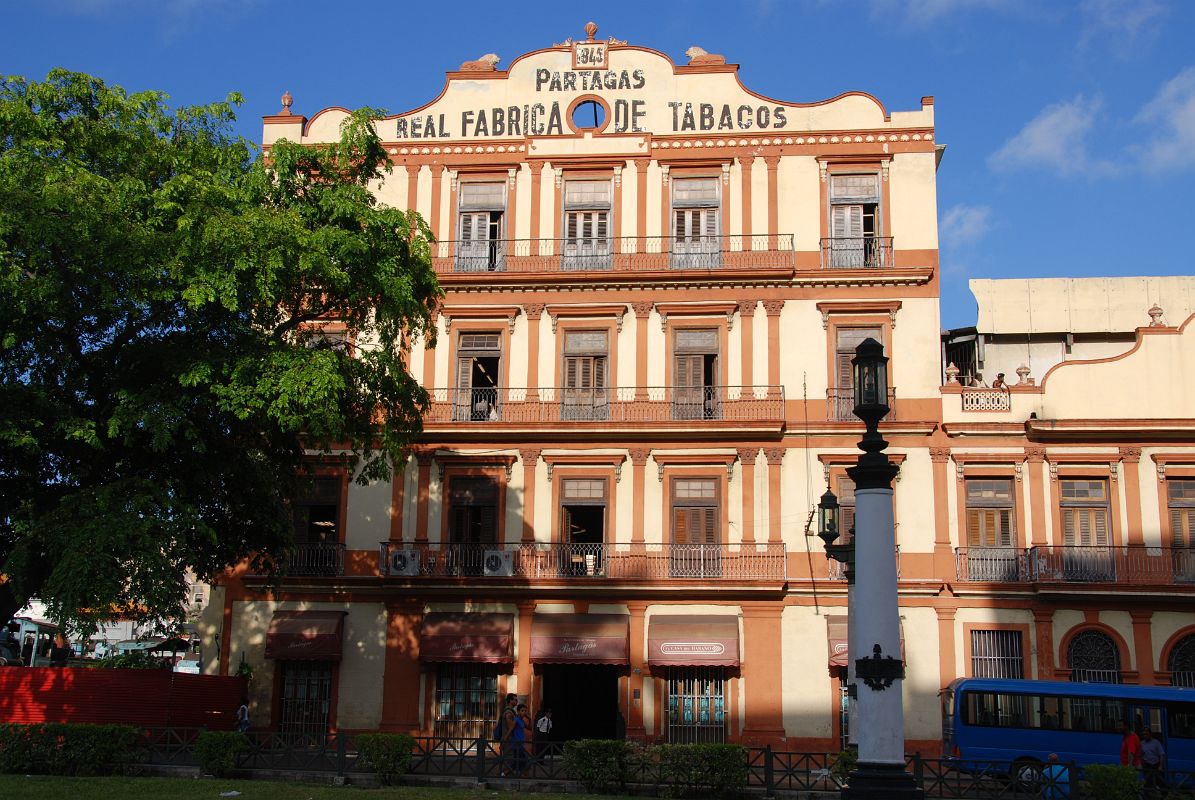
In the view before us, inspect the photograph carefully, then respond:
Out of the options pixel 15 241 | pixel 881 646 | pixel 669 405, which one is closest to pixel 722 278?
pixel 669 405

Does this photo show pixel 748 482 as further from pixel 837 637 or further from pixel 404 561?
pixel 404 561

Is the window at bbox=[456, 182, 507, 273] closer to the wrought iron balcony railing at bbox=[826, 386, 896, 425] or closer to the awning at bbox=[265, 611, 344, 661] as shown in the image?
the wrought iron balcony railing at bbox=[826, 386, 896, 425]

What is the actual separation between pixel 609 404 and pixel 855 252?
737cm

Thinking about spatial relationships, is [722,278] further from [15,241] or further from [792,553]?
[15,241]

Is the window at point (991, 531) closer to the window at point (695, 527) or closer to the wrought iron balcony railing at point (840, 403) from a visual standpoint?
the wrought iron balcony railing at point (840, 403)

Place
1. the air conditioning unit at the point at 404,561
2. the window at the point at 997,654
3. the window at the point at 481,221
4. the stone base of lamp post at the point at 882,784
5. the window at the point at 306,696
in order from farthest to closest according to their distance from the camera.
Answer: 1. the window at the point at 481,221
2. the air conditioning unit at the point at 404,561
3. the window at the point at 306,696
4. the window at the point at 997,654
5. the stone base of lamp post at the point at 882,784

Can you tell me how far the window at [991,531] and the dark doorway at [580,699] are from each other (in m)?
9.26

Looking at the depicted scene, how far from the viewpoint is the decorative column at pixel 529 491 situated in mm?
31281

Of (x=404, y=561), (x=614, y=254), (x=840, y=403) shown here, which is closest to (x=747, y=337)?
(x=840, y=403)

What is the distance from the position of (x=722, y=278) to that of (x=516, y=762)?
541 inches

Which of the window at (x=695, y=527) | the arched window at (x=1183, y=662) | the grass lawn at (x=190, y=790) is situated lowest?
the grass lawn at (x=190, y=790)

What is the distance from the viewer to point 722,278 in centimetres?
3164

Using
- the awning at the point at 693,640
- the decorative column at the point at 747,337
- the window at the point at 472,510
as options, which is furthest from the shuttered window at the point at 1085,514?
the window at the point at 472,510

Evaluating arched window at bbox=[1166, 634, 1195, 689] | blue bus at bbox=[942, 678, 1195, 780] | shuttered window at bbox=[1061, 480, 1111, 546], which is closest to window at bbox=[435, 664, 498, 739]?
blue bus at bbox=[942, 678, 1195, 780]
